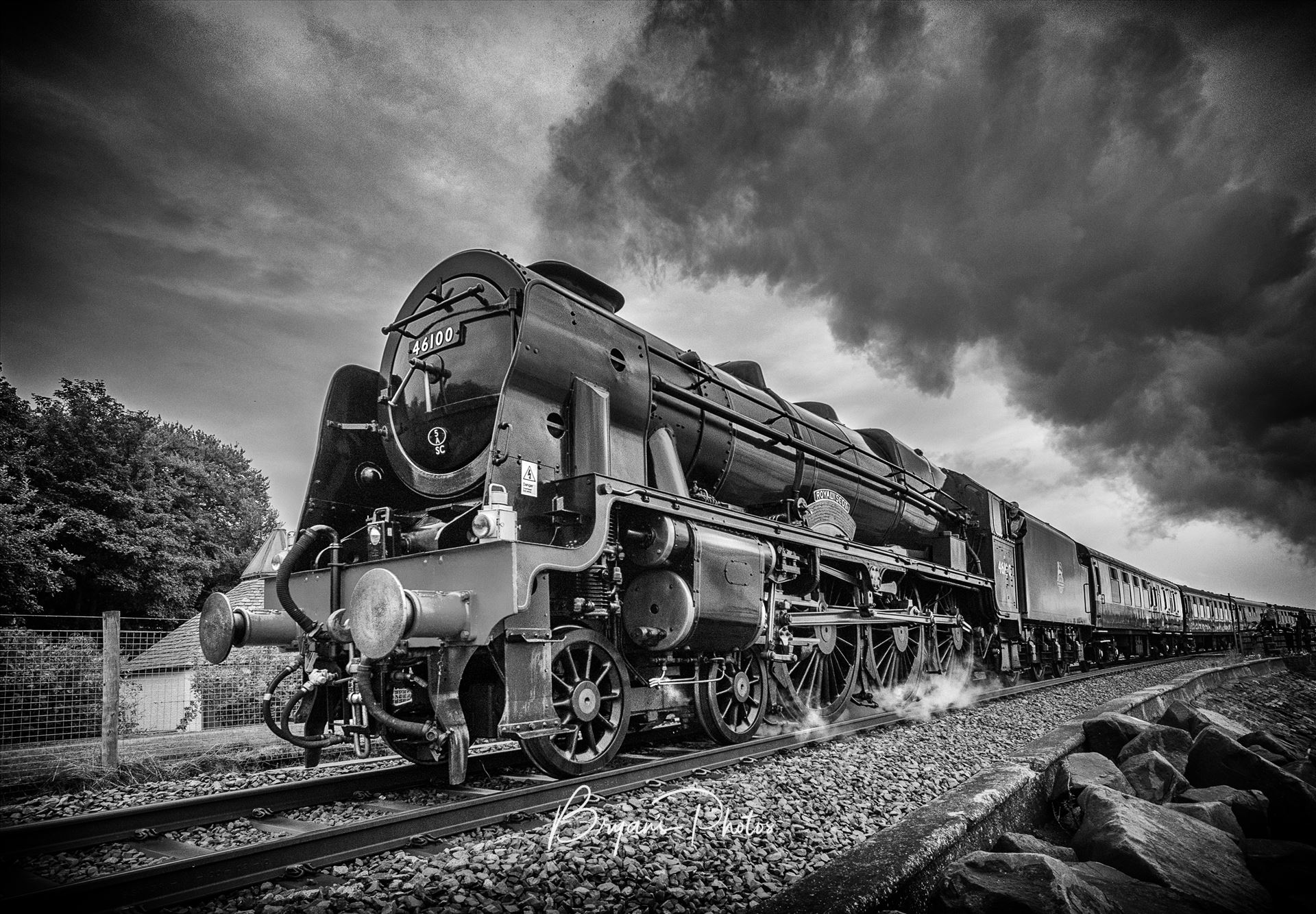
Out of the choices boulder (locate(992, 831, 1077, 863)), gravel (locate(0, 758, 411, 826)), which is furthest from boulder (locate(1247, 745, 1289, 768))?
gravel (locate(0, 758, 411, 826))

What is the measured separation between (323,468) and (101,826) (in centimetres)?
253

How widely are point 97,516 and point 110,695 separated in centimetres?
2352

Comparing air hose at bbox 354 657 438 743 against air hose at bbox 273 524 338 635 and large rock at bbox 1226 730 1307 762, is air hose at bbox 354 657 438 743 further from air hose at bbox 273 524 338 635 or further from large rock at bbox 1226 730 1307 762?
large rock at bbox 1226 730 1307 762

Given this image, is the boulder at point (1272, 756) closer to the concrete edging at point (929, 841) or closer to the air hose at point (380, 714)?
the concrete edging at point (929, 841)

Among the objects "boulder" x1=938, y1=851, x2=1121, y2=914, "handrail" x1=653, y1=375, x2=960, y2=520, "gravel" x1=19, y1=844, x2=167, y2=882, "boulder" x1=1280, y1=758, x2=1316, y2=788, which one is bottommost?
"boulder" x1=1280, y1=758, x2=1316, y2=788

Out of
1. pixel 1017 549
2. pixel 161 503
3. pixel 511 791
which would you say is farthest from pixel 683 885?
pixel 161 503

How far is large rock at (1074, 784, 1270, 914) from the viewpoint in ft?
9.58

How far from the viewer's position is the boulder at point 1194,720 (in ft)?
18.6

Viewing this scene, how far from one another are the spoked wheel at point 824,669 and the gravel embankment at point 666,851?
1686 mm

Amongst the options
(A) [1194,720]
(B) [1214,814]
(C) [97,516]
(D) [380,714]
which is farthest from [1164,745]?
(C) [97,516]

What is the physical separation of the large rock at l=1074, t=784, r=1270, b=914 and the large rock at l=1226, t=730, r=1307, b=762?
9.54ft

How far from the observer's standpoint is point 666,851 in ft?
10.7

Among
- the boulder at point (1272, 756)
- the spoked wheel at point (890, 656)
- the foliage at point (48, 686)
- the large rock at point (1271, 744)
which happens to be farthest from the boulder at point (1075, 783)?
the foliage at point (48, 686)

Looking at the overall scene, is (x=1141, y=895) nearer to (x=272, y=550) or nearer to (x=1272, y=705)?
(x=272, y=550)
